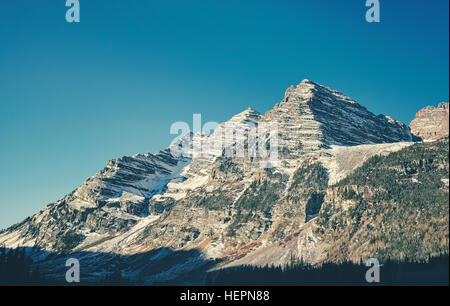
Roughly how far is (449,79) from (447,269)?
86386mm

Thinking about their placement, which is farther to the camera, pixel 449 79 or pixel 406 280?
pixel 406 280

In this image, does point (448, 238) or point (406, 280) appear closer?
point (406, 280)

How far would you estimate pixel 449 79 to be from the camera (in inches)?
4503
